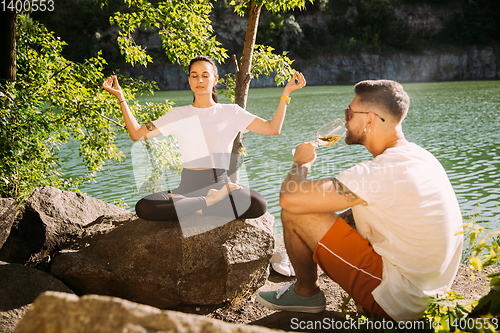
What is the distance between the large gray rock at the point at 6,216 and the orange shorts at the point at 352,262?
3.40 metres

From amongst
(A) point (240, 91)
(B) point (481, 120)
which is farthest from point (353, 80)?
(A) point (240, 91)

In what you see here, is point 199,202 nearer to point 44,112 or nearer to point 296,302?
point 296,302

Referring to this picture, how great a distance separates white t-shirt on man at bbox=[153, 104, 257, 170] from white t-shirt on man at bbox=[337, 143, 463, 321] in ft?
4.86

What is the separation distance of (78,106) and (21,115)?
1246 mm

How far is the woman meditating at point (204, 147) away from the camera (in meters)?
3.21

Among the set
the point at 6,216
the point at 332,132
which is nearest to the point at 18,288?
the point at 6,216

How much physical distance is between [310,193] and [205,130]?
4.72 feet

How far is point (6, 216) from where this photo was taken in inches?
155

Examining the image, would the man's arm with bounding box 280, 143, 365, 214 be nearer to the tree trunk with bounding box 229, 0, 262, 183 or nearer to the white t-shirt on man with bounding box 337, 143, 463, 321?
the white t-shirt on man with bounding box 337, 143, 463, 321

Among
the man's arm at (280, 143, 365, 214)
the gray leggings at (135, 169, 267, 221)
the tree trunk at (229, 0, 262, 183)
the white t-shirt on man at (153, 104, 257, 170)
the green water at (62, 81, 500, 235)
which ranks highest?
the tree trunk at (229, 0, 262, 183)

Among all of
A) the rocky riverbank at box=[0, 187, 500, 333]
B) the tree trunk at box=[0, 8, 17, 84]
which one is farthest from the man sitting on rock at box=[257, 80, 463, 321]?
the tree trunk at box=[0, 8, 17, 84]

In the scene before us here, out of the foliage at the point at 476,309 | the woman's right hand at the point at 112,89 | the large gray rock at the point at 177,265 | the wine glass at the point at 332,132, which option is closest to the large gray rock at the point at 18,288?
the large gray rock at the point at 177,265

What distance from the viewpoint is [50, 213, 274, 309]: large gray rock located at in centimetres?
313

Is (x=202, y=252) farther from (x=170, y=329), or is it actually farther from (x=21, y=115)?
(x=21, y=115)
